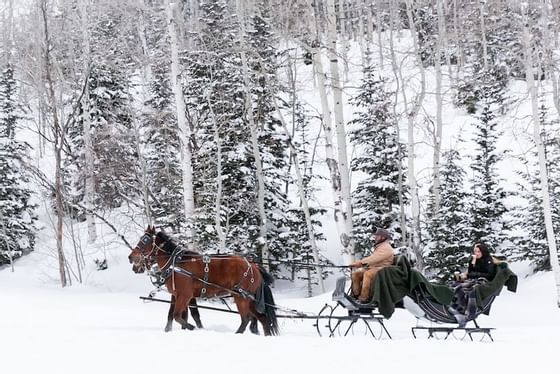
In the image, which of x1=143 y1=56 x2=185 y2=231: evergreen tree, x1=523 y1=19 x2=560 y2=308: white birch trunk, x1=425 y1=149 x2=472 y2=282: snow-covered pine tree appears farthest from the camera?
x1=143 y1=56 x2=185 y2=231: evergreen tree

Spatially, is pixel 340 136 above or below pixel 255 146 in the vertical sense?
above

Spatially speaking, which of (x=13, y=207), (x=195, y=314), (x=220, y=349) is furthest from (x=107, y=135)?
(x=220, y=349)

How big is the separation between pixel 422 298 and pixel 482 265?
4.86 ft

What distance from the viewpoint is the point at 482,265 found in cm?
1016

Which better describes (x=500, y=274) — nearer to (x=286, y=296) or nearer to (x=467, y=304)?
(x=467, y=304)

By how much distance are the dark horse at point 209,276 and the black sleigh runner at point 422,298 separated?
1062 millimetres

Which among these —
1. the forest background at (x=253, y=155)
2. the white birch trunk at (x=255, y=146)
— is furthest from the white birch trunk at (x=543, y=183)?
the white birch trunk at (x=255, y=146)

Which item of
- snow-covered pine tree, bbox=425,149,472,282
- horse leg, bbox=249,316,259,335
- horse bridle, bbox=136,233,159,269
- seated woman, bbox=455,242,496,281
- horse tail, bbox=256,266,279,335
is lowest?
snow-covered pine tree, bbox=425,149,472,282

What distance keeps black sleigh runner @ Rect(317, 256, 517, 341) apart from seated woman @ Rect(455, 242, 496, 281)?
0.13 meters

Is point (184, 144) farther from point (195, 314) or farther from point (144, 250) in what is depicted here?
point (195, 314)

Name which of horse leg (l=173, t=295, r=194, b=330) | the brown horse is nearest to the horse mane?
the brown horse

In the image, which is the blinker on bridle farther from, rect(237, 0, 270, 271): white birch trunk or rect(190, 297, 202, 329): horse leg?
rect(237, 0, 270, 271): white birch trunk

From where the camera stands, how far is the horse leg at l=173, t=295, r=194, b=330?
9.34 m

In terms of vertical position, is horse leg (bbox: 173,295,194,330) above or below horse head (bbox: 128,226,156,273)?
below
